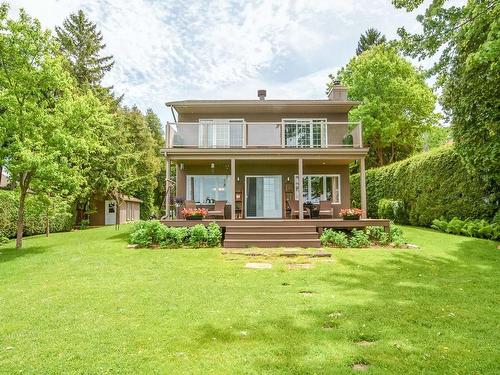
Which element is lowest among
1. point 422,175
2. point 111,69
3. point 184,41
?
point 422,175

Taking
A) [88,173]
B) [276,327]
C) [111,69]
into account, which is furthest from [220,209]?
[111,69]

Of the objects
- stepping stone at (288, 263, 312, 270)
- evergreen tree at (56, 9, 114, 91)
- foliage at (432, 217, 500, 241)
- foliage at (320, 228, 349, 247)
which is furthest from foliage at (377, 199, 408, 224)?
evergreen tree at (56, 9, 114, 91)

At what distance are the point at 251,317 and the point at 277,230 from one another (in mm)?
7556

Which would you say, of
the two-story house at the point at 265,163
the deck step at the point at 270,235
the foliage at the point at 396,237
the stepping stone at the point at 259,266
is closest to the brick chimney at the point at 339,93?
the two-story house at the point at 265,163

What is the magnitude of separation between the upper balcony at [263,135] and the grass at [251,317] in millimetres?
7053

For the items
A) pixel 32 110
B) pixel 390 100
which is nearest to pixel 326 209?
pixel 32 110

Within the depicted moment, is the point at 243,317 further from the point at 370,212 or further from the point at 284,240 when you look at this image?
the point at 370,212

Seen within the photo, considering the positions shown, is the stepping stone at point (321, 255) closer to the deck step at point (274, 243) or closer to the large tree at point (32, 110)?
the deck step at point (274, 243)

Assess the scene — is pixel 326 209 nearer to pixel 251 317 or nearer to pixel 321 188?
pixel 321 188

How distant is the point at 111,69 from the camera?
29.9m

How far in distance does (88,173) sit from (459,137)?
21858 mm

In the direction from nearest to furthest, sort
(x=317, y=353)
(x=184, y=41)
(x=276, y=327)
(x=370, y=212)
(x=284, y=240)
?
(x=317, y=353), (x=276, y=327), (x=284, y=240), (x=184, y=41), (x=370, y=212)

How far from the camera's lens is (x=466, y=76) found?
11.1 m

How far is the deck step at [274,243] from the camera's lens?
37.5ft
